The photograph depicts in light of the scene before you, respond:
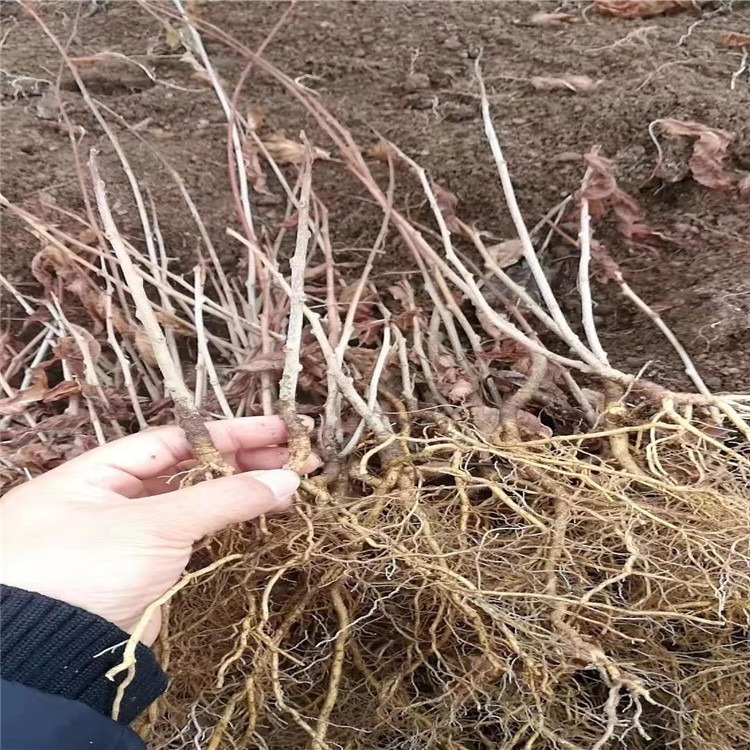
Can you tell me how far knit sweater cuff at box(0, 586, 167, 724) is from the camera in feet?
2.39

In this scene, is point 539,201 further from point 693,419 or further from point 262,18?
point 262,18

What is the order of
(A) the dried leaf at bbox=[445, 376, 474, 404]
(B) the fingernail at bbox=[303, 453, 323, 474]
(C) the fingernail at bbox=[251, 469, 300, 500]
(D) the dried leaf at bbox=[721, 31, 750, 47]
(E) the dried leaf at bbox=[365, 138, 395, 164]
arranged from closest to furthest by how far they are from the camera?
(C) the fingernail at bbox=[251, 469, 300, 500] < (B) the fingernail at bbox=[303, 453, 323, 474] < (A) the dried leaf at bbox=[445, 376, 474, 404] < (E) the dried leaf at bbox=[365, 138, 395, 164] < (D) the dried leaf at bbox=[721, 31, 750, 47]

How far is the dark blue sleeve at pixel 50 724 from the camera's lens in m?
0.69

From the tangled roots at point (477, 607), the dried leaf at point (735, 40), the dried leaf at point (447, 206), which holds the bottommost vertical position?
the tangled roots at point (477, 607)

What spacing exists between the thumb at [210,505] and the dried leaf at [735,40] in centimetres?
151

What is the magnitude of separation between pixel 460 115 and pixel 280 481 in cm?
109

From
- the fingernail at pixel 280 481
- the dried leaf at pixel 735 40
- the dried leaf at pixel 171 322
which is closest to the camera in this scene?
the fingernail at pixel 280 481

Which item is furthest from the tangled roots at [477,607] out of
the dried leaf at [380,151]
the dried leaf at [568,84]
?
the dried leaf at [568,84]

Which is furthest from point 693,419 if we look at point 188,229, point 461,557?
point 188,229

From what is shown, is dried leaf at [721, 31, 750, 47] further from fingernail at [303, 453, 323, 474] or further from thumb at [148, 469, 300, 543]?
thumb at [148, 469, 300, 543]

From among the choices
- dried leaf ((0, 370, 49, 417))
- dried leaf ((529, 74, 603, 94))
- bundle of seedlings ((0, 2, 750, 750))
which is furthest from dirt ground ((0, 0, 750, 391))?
dried leaf ((0, 370, 49, 417))

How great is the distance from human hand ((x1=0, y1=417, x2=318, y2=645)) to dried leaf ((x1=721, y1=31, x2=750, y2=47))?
147 cm

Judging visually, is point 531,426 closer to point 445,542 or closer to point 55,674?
point 445,542

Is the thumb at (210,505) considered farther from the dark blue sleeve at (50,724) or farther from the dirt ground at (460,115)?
the dirt ground at (460,115)
